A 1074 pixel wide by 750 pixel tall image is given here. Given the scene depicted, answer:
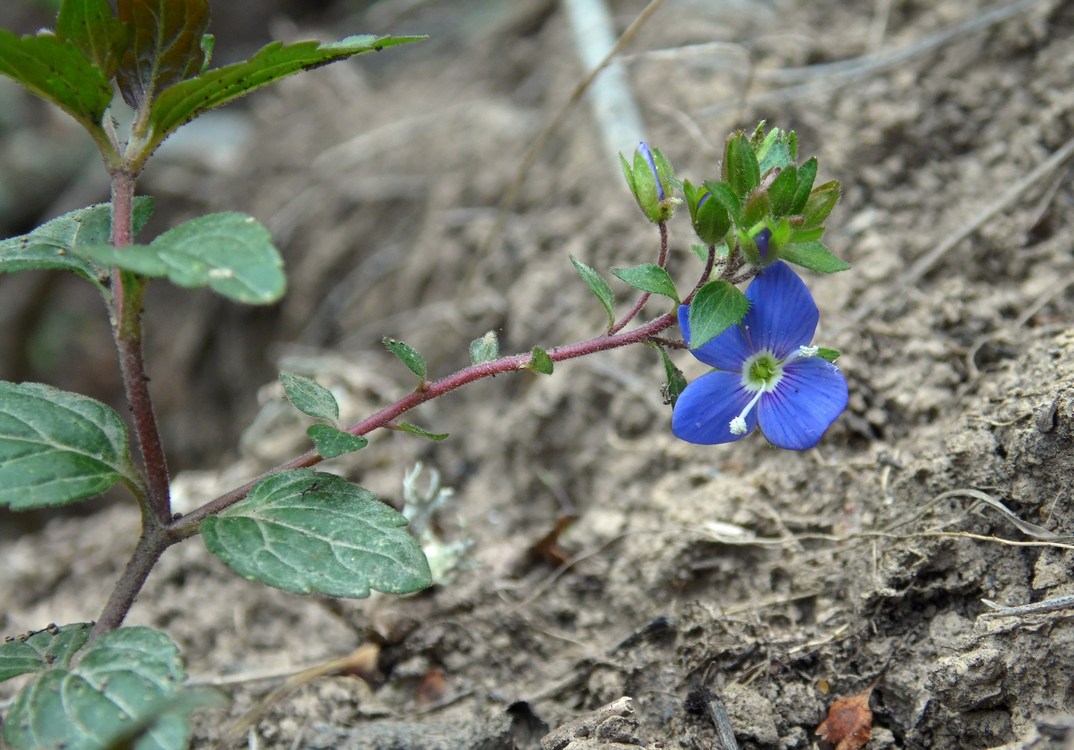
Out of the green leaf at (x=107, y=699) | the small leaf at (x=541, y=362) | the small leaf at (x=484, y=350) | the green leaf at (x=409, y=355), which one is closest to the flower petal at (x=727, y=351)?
the small leaf at (x=541, y=362)

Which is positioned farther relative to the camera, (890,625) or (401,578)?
(890,625)

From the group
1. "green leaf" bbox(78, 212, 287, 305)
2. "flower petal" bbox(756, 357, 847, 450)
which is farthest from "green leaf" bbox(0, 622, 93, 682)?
"flower petal" bbox(756, 357, 847, 450)

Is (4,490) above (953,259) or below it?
above

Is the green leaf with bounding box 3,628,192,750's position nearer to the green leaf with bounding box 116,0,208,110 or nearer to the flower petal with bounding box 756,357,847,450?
the green leaf with bounding box 116,0,208,110

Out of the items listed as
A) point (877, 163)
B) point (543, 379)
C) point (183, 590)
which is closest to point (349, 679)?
point (183, 590)

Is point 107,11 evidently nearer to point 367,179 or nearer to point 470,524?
point 470,524

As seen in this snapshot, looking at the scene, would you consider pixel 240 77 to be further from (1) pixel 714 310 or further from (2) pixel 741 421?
(2) pixel 741 421
